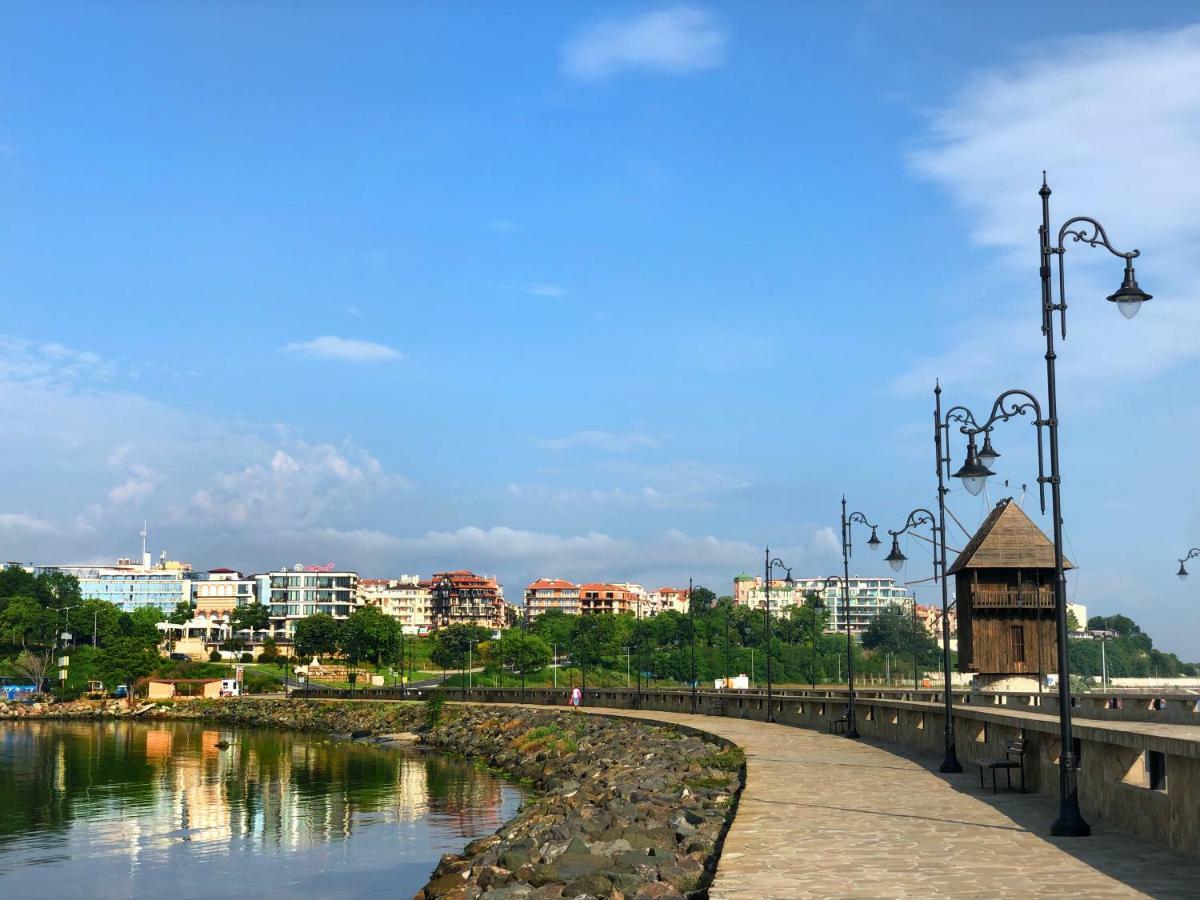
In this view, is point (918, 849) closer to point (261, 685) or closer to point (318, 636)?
point (261, 685)

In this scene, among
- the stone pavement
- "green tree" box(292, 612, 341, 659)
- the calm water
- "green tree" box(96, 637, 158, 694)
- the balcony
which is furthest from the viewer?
"green tree" box(292, 612, 341, 659)

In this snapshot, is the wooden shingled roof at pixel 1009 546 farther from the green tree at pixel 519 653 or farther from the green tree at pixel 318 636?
the green tree at pixel 318 636

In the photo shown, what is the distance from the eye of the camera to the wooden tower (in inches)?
2702

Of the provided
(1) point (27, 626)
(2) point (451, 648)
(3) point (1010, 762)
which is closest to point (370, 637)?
(2) point (451, 648)

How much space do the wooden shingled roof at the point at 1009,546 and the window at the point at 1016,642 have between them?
3.40m

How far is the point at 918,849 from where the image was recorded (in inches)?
665

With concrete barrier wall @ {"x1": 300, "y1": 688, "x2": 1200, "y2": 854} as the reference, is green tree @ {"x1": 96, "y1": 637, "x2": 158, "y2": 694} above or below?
below

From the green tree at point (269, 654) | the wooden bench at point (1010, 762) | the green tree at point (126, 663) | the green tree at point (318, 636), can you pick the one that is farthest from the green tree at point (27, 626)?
the wooden bench at point (1010, 762)

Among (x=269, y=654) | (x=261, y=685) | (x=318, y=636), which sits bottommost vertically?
(x=261, y=685)

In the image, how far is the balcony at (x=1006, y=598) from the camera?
68875mm

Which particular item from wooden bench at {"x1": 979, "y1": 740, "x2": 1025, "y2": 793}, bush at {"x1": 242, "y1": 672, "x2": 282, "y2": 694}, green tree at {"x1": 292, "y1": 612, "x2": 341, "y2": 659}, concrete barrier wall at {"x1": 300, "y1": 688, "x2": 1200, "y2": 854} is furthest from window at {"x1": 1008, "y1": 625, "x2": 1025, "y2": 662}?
green tree at {"x1": 292, "y1": 612, "x2": 341, "y2": 659}

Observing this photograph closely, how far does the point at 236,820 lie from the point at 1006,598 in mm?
44086

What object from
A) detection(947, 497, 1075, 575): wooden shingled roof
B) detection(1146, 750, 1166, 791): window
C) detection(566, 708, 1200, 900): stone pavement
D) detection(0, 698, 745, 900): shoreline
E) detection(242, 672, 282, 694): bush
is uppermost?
detection(947, 497, 1075, 575): wooden shingled roof

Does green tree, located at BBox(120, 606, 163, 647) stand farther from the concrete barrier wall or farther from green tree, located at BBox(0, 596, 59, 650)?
the concrete barrier wall
